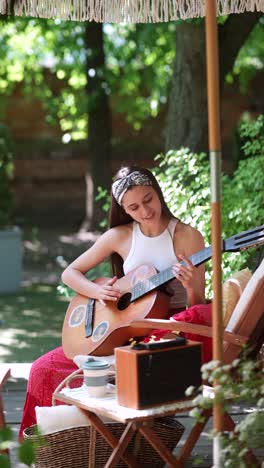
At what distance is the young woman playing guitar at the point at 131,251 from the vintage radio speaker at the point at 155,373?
642mm

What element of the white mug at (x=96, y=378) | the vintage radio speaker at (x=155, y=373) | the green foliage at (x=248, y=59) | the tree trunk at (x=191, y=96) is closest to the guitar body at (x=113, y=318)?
the white mug at (x=96, y=378)

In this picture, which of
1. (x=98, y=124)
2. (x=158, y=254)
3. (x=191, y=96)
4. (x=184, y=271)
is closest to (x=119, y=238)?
(x=158, y=254)

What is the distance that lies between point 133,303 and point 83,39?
8.54 meters

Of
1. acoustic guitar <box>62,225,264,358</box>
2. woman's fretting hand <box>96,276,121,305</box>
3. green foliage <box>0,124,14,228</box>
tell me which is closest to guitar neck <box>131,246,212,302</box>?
acoustic guitar <box>62,225,264,358</box>

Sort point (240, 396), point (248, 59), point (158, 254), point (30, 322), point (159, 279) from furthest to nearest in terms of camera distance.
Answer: point (248, 59) < point (30, 322) < point (158, 254) < point (159, 279) < point (240, 396)

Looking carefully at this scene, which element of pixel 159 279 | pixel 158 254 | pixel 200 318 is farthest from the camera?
pixel 158 254

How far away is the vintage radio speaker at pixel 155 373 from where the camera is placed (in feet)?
10.4

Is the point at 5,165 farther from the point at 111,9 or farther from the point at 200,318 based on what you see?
the point at 200,318

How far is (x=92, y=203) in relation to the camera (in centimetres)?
1329

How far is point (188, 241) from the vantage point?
13.7 ft

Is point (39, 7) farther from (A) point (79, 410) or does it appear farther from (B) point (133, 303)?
(A) point (79, 410)

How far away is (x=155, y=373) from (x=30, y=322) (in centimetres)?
503

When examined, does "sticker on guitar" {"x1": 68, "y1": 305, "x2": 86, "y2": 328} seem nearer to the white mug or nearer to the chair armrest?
the chair armrest

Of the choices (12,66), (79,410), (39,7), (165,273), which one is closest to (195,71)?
(39,7)
